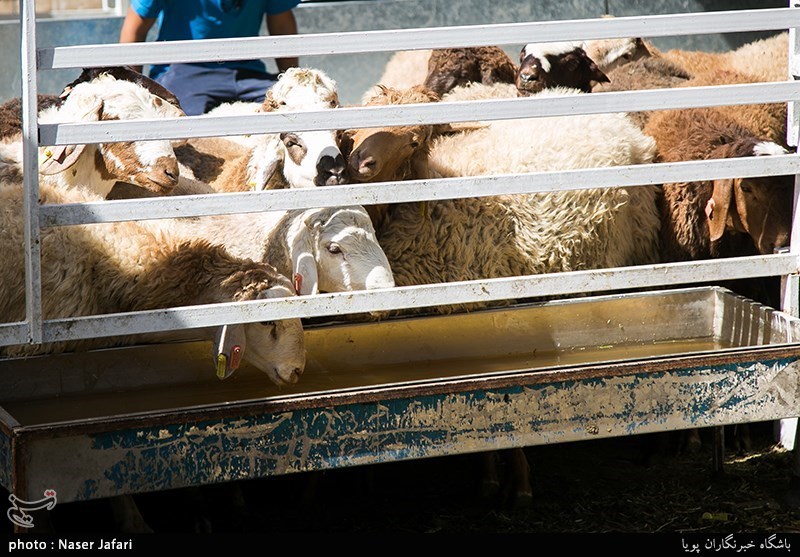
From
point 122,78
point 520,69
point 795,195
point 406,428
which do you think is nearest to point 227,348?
point 406,428

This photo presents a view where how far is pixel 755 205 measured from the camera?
5.17 metres

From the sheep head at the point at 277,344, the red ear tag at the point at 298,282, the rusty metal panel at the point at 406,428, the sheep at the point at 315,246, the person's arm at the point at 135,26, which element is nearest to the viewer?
the rusty metal panel at the point at 406,428

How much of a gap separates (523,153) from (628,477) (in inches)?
64.6

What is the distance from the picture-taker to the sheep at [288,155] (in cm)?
460

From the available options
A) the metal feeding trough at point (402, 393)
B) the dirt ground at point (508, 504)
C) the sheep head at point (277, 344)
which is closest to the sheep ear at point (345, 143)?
the metal feeding trough at point (402, 393)

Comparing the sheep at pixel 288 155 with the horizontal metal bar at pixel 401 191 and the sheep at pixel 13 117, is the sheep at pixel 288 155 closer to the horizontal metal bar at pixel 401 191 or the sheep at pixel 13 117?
the sheep at pixel 13 117

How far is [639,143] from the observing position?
5.52 m

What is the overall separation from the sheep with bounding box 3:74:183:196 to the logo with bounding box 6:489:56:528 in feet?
5.19

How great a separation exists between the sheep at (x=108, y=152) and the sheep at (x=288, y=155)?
40 cm

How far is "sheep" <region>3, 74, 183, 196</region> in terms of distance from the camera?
4469 mm

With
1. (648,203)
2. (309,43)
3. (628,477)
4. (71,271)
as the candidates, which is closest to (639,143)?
(648,203)

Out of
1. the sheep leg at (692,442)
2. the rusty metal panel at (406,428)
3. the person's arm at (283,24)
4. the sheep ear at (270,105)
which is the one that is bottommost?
the sheep leg at (692,442)

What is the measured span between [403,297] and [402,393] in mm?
363

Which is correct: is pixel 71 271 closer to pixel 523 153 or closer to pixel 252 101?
pixel 523 153
